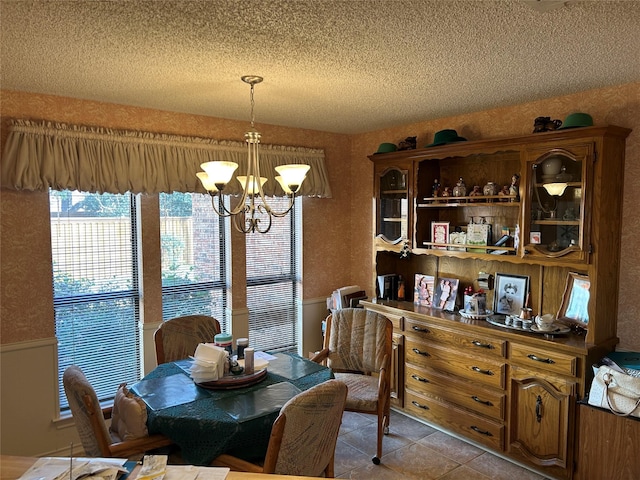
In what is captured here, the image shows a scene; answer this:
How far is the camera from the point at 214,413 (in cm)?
233

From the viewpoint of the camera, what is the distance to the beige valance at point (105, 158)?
3.04 meters

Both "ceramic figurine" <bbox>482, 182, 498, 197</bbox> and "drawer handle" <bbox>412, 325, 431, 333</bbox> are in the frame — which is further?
"drawer handle" <bbox>412, 325, 431, 333</bbox>

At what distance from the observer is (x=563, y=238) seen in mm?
3031

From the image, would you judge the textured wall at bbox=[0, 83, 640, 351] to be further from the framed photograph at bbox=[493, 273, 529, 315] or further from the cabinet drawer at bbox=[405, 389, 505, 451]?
the cabinet drawer at bbox=[405, 389, 505, 451]

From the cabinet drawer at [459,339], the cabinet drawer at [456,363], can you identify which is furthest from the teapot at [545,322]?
the cabinet drawer at [456,363]

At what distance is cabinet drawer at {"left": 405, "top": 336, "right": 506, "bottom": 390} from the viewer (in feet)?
10.8

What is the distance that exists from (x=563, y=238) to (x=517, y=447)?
1445 millimetres

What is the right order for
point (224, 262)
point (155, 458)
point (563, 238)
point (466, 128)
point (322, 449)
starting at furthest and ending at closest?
1. point (224, 262)
2. point (466, 128)
3. point (563, 238)
4. point (322, 449)
5. point (155, 458)

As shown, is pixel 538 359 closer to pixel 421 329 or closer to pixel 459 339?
pixel 459 339

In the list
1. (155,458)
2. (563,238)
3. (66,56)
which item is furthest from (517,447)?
(66,56)

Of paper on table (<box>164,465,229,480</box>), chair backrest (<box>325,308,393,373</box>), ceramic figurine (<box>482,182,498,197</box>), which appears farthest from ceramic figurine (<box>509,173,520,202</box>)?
paper on table (<box>164,465,229,480</box>)

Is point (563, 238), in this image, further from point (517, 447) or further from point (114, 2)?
point (114, 2)

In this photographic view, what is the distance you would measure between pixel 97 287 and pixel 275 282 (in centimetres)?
159

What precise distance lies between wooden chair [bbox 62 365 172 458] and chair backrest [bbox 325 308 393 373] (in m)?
1.71
